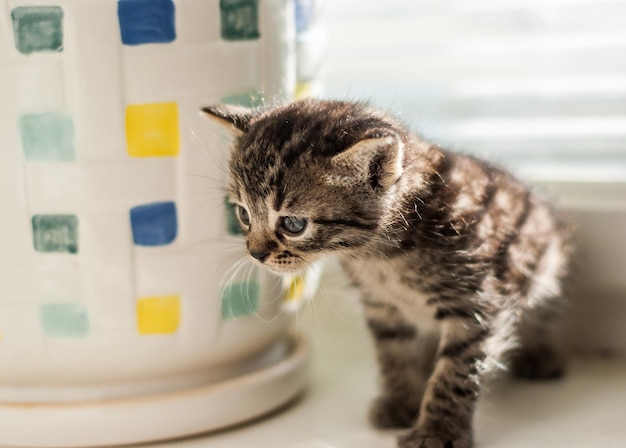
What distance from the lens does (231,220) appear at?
957 millimetres

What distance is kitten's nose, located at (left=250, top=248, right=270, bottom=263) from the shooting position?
90cm

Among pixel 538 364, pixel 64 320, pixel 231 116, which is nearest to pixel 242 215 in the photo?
pixel 231 116

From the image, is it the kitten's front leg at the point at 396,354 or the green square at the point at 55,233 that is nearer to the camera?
the green square at the point at 55,233

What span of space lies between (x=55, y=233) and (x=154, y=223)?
10 cm

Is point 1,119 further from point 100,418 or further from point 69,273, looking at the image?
point 100,418

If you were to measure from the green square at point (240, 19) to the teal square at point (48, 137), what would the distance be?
0.65 feet

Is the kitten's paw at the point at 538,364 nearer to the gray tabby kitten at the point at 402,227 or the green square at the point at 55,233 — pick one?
the gray tabby kitten at the point at 402,227

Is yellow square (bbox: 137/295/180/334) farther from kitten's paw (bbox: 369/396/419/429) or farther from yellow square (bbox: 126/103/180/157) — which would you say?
kitten's paw (bbox: 369/396/419/429)

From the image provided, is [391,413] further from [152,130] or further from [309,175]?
[152,130]

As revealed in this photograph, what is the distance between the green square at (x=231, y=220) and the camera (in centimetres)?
95

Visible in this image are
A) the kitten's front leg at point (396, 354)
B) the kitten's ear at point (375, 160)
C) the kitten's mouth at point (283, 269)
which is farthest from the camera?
the kitten's front leg at point (396, 354)

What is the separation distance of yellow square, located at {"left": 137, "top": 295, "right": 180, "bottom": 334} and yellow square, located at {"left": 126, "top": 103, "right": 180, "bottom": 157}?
0.16 metres

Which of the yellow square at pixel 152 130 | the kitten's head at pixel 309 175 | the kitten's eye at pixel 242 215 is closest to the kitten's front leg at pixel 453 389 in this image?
the kitten's head at pixel 309 175

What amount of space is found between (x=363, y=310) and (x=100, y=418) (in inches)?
14.5
